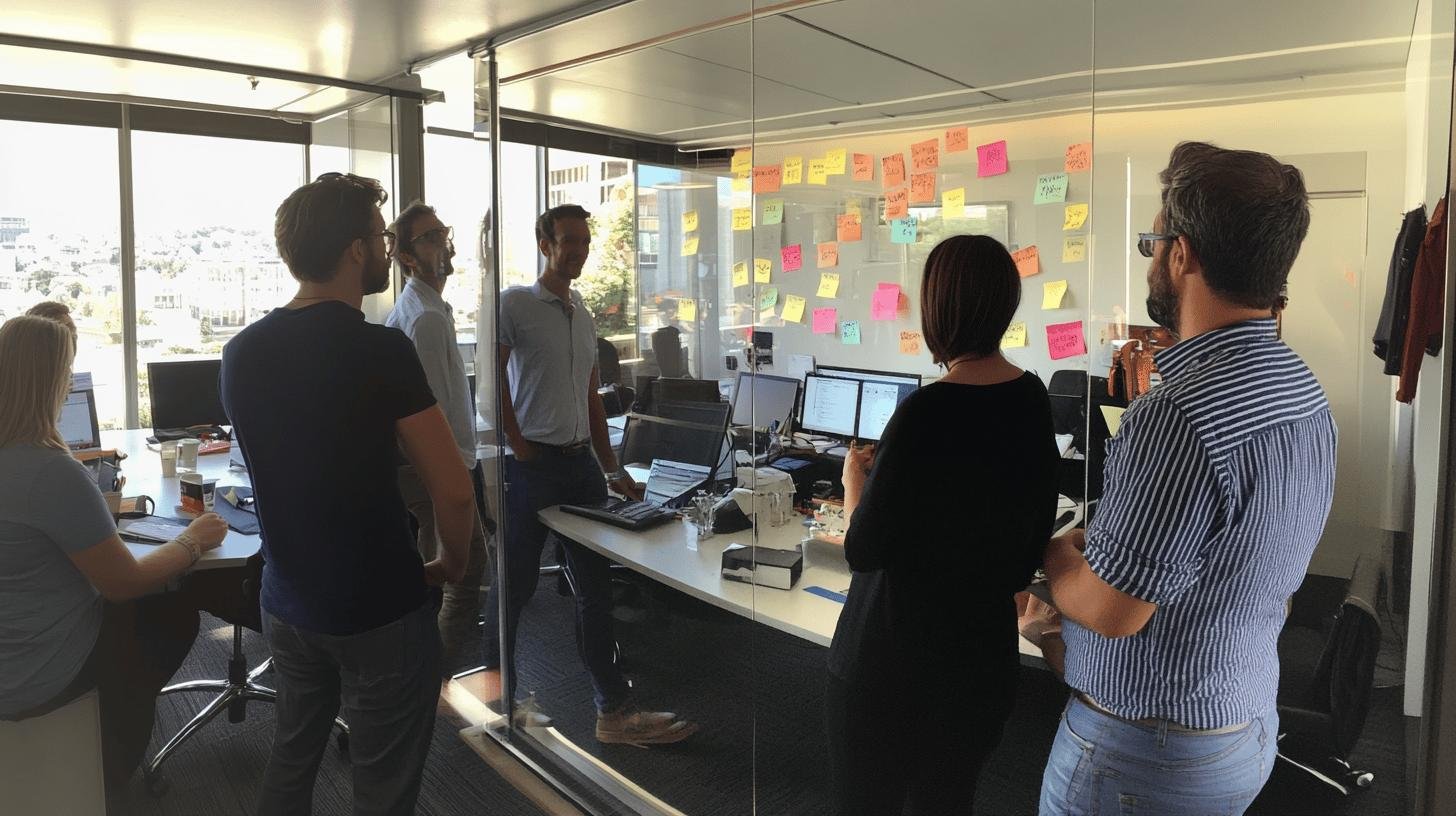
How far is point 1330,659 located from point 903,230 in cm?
123

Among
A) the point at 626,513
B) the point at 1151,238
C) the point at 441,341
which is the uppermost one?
the point at 1151,238

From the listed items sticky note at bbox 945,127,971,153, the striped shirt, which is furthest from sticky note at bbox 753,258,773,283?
the striped shirt

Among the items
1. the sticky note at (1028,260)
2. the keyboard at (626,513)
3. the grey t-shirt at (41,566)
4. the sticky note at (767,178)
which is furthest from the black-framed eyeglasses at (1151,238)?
the grey t-shirt at (41,566)

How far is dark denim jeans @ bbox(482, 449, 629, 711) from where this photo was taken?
2865 mm

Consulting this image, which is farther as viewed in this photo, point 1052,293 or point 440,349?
point 440,349

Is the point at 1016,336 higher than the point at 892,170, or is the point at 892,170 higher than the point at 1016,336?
the point at 892,170

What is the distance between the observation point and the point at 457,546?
80.0 inches

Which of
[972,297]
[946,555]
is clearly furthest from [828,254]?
[946,555]

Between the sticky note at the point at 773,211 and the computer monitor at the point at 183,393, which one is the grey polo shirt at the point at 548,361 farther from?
the computer monitor at the point at 183,393

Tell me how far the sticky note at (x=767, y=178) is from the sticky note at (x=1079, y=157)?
2.28 ft

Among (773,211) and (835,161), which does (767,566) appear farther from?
(835,161)

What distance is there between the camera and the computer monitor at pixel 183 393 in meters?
4.25

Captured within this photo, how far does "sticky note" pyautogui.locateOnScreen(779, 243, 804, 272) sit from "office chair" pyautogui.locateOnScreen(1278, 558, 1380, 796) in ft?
4.18

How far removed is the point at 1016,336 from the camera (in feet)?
6.25
